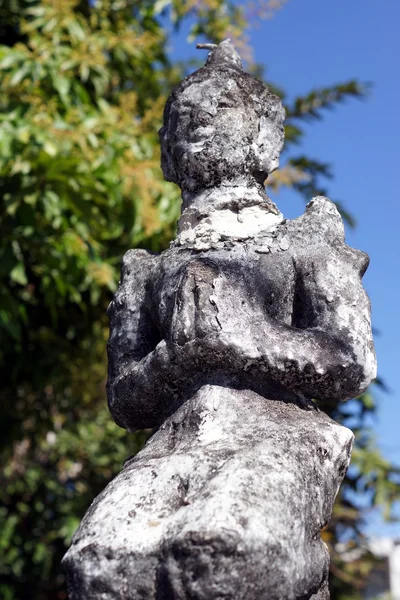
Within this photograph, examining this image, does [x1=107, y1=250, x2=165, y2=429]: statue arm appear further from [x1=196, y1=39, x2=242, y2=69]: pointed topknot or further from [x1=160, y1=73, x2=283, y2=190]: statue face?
[x1=196, y1=39, x2=242, y2=69]: pointed topknot

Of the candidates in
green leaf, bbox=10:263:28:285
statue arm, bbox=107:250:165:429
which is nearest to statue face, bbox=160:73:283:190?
statue arm, bbox=107:250:165:429

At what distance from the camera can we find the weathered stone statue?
1.92 metres

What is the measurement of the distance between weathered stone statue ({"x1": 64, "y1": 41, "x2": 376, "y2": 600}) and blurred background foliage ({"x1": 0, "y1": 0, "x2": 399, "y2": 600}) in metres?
2.01

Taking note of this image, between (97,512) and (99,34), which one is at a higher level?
(99,34)

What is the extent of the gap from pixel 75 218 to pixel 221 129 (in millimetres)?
2623

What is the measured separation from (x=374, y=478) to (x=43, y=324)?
103 inches

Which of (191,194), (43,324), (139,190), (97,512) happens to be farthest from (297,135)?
(97,512)

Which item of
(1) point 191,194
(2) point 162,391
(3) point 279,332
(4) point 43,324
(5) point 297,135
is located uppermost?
(5) point 297,135

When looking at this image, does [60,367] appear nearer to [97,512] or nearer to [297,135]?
[297,135]

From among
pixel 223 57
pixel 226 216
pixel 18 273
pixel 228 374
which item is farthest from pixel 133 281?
pixel 18 273

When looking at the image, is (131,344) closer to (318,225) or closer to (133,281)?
(133,281)

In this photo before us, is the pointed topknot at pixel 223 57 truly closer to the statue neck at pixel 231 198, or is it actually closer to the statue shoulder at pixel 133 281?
the statue neck at pixel 231 198

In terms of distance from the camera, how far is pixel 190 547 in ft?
6.08

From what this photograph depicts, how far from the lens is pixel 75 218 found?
5039 mm
